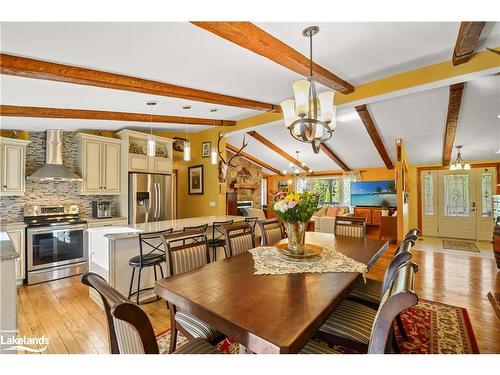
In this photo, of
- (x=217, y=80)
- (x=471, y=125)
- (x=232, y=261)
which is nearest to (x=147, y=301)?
(x=232, y=261)

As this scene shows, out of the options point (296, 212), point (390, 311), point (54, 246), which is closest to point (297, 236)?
point (296, 212)

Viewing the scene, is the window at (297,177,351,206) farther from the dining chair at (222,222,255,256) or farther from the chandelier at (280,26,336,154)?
the chandelier at (280,26,336,154)

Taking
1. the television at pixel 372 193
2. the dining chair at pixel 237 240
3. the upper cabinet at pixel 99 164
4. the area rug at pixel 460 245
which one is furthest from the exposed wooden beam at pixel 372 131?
the upper cabinet at pixel 99 164

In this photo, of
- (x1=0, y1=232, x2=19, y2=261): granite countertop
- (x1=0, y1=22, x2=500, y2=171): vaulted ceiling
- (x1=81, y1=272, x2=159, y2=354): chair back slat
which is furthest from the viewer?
(x1=0, y1=22, x2=500, y2=171): vaulted ceiling

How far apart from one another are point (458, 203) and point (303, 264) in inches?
296

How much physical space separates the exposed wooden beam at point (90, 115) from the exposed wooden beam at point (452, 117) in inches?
159

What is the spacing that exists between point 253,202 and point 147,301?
6932mm

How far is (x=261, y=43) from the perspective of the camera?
200 cm

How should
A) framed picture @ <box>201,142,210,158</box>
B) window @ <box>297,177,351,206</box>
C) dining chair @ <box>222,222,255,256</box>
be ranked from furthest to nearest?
window @ <box>297,177,351,206</box> → framed picture @ <box>201,142,210,158</box> → dining chair @ <box>222,222,255,256</box>

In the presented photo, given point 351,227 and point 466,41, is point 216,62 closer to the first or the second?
point 466,41

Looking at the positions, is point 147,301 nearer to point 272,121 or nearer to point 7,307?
Answer: point 7,307

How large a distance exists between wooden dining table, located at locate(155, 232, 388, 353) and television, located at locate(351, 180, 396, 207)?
21.2 ft

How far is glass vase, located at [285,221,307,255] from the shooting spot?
2074mm

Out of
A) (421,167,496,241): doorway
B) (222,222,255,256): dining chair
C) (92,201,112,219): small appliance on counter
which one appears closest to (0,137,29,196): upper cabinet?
(92,201,112,219): small appliance on counter
